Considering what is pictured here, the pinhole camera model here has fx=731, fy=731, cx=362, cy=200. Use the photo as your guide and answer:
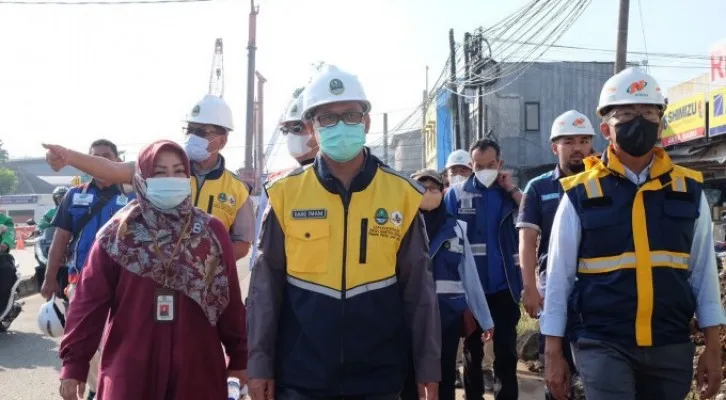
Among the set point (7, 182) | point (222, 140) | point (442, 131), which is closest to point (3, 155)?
point (7, 182)

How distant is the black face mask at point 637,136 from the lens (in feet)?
11.1

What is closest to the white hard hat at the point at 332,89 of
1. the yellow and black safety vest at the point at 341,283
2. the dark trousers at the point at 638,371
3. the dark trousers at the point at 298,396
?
the yellow and black safety vest at the point at 341,283

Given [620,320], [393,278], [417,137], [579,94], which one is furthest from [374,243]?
[417,137]

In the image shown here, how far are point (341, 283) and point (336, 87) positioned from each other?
2.76 feet

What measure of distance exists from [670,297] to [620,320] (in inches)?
9.4

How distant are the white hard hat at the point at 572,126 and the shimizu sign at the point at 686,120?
1581cm

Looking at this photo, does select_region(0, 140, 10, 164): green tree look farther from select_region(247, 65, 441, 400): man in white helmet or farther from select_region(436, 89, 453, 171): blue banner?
select_region(247, 65, 441, 400): man in white helmet

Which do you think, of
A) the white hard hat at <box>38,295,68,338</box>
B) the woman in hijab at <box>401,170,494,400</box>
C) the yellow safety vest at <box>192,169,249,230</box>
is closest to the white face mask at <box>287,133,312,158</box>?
the yellow safety vest at <box>192,169,249,230</box>

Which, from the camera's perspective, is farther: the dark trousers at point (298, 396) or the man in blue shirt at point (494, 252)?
the man in blue shirt at point (494, 252)

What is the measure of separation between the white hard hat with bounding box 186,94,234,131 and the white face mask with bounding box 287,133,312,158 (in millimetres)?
697

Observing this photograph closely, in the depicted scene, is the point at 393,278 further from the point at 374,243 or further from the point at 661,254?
the point at 661,254

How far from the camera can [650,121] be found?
3426mm

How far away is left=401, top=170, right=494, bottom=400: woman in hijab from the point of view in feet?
16.7

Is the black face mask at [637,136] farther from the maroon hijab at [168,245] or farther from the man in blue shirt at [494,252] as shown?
the man in blue shirt at [494,252]
